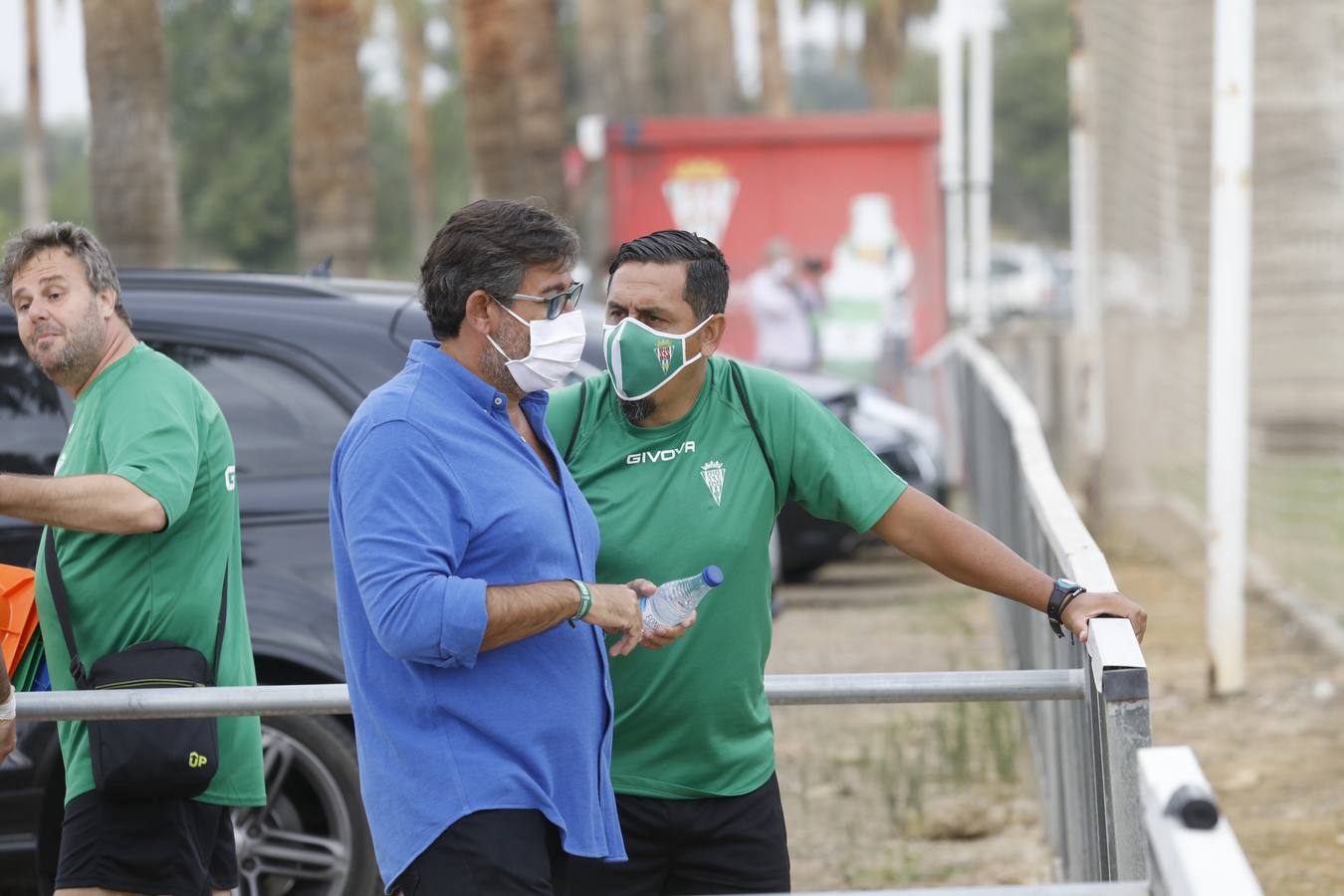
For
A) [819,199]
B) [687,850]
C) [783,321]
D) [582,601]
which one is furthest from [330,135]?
[582,601]

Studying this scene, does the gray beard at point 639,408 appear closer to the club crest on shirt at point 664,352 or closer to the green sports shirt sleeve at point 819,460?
the club crest on shirt at point 664,352

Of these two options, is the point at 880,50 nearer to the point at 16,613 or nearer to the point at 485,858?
the point at 16,613

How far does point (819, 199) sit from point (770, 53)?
28.2 m

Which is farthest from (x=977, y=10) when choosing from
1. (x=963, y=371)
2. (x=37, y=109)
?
(x=37, y=109)

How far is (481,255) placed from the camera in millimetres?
3117

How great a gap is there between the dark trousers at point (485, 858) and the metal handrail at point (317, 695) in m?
0.67

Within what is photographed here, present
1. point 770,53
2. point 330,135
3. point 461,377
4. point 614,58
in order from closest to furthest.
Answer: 1. point 461,377
2. point 330,135
3. point 614,58
4. point 770,53

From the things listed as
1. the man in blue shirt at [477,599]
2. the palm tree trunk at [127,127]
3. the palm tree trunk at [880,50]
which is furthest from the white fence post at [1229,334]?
the palm tree trunk at [880,50]

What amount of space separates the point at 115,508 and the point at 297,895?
1.80 m

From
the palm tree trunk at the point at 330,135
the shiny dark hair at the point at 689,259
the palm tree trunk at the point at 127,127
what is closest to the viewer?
the shiny dark hair at the point at 689,259

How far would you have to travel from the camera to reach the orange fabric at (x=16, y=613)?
3.85 metres

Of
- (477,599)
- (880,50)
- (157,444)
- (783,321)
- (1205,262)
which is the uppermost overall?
(880,50)

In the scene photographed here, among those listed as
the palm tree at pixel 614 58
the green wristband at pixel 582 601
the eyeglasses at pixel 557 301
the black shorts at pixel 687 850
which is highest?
the palm tree at pixel 614 58

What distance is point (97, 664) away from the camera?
3.72 m
